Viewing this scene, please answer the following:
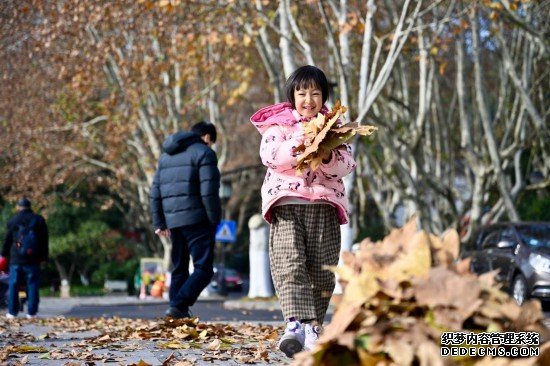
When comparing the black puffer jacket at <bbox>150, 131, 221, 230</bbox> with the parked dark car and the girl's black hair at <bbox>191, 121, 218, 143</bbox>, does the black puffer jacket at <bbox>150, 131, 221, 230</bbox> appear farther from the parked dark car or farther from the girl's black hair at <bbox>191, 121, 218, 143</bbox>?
the parked dark car

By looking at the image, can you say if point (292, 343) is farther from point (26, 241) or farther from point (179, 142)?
point (26, 241)

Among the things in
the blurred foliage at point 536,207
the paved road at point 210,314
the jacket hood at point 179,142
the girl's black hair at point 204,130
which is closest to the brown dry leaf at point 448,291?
the jacket hood at point 179,142

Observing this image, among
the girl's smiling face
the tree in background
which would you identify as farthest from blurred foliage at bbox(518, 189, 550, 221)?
the girl's smiling face

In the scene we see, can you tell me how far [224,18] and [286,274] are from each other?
51.6 ft

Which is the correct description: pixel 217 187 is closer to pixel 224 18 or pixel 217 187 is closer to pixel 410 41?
pixel 224 18

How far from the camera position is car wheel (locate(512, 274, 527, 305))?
54.3ft

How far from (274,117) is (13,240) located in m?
8.95

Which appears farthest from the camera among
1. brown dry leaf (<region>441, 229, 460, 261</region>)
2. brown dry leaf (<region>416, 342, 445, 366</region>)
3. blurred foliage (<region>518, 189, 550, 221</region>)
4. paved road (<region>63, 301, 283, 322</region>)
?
blurred foliage (<region>518, 189, 550, 221</region>)

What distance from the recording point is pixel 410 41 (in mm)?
26031

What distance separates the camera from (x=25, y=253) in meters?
14.9

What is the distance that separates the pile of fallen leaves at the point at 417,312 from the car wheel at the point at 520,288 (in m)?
13.0

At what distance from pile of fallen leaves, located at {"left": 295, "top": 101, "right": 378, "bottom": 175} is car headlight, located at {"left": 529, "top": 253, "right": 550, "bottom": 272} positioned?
10586mm

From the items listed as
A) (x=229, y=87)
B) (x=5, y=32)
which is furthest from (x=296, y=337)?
(x=229, y=87)

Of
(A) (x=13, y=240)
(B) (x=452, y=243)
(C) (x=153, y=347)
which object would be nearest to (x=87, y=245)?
(A) (x=13, y=240)
